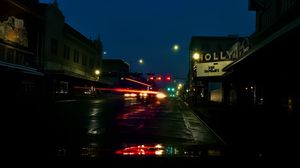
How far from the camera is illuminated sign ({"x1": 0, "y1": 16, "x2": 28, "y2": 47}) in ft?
123

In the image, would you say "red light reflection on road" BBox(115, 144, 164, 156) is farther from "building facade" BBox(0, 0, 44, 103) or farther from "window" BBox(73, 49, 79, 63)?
"window" BBox(73, 49, 79, 63)

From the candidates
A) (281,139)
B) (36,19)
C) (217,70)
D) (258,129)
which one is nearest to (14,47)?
(36,19)

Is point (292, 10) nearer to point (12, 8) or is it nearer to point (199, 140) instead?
point (199, 140)

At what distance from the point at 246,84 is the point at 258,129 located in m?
10.5

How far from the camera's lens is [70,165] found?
812cm

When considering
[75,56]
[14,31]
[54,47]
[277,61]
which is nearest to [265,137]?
[277,61]

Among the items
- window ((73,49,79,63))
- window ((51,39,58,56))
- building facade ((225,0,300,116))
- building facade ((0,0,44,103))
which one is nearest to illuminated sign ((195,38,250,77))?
building facade ((225,0,300,116))

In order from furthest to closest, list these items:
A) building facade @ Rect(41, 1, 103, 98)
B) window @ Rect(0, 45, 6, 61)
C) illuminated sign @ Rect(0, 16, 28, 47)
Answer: building facade @ Rect(41, 1, 103, 98) → illuminated sign @ Rect(0, 16, 28, 47) → window @ Rect(0, 45, 6, 61)

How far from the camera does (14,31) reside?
131 feet

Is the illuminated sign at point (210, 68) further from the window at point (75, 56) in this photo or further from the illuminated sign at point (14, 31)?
the window at point (75, 56)

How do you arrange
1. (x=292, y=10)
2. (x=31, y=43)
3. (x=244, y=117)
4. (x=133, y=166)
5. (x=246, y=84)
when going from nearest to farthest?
(x=133, y=166) → (x=292, y=10) → (x=244, y=117) → (x=246, y=84) → (x=31, y=43)

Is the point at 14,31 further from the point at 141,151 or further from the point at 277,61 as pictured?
the point at 141,151

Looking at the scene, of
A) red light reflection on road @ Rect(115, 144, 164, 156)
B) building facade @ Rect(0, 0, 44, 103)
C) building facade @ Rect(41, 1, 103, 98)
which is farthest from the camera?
building facade @ Rect(41, 1, 103, 98)

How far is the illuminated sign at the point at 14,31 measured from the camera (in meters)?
37.5
